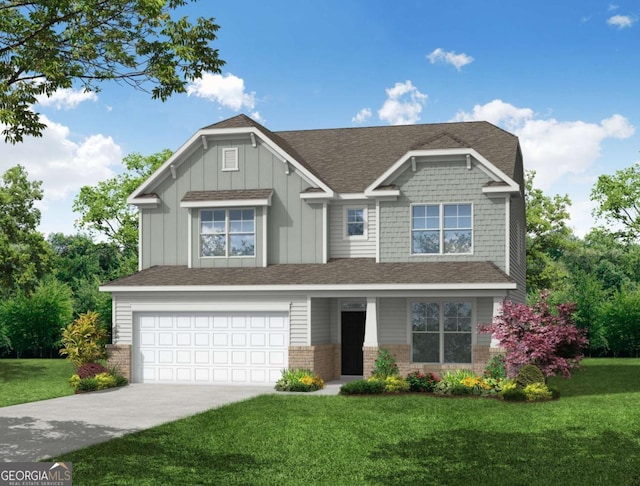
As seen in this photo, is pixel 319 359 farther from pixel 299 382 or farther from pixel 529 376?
pixel 529 376

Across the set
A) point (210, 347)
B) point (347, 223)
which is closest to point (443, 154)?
point (347, 223)

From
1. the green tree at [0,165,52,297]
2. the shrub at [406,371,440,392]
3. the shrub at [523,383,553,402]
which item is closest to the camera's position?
the shrub at [523,383,553,402]

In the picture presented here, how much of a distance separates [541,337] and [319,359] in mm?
7478

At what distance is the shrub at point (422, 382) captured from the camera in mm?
23766

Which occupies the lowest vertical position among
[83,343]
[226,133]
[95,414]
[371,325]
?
[95,414]

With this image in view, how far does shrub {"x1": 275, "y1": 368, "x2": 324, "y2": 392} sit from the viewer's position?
24.7 m

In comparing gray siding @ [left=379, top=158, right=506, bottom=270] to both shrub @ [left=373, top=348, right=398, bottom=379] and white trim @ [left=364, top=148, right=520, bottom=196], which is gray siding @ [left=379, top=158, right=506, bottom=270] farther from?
shrub @ [left=373, top=348, right=398, bottom=379]

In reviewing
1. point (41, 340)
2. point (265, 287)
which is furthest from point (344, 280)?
point (41, 340)

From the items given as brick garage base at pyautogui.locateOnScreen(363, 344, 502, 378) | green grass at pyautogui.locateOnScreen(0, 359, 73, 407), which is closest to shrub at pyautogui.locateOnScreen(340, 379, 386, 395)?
brick garage base at pyautogui.locateOnScreen(363, 344, 502, 378)

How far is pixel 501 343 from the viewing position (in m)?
23.2

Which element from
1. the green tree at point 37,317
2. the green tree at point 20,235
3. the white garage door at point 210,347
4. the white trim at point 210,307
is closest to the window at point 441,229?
the white trim at point 210,307

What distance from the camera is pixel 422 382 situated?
23.9 meters

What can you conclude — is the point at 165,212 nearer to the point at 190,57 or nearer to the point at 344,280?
the point at 344,280

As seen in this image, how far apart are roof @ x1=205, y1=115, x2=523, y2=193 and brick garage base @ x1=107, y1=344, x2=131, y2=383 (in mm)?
8371
